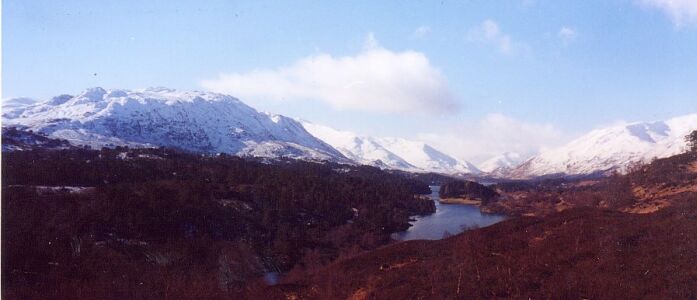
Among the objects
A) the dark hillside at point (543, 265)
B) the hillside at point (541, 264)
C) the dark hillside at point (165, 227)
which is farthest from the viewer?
the dark hillside at point (165, 227)

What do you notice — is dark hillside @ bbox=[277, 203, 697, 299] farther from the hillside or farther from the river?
the river

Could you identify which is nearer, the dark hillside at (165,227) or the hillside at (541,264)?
the hillside at (541,264)

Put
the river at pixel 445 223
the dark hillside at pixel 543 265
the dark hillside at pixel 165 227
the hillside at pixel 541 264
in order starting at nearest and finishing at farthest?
1. the dark hillside at pixel 543 265
2. the hillside at pixel 541 264
3. the dark hillside at pixel 165 227
4. the river at pixel 445 223

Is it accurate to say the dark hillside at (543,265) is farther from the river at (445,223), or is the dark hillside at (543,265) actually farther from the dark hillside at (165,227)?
the river at (445,223)

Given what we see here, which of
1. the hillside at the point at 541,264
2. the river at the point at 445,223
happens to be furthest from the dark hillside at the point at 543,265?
the river at the point at 445,223

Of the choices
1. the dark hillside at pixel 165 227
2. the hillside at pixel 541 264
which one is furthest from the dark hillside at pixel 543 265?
the dark hillside at pixel 165 227

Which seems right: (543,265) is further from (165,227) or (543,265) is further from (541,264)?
(165,227)

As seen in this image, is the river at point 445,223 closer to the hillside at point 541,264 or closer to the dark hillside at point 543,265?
the hillside at point 541,264

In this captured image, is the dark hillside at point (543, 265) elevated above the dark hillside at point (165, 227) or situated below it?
above

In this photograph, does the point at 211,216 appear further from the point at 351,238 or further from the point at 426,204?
the point at 426,204

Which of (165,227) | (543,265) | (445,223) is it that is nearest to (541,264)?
(543,265)
